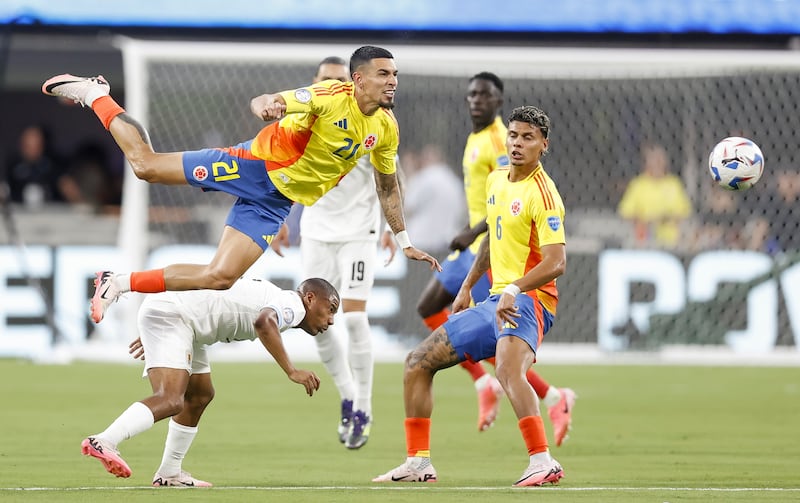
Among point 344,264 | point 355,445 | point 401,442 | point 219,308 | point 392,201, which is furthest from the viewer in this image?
point 344,264

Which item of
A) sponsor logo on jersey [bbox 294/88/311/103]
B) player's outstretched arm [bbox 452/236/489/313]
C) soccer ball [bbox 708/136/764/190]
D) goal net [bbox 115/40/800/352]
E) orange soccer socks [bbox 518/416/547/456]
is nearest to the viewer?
orange soccer socks [bbox 518/416/547/456]

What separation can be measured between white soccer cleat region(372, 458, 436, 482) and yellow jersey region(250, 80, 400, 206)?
181 cm

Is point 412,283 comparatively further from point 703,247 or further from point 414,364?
point 414,364

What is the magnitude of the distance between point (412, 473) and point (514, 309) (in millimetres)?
1174

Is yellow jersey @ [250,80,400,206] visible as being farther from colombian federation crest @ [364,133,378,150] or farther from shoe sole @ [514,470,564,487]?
shoe sole @ [514,470,564,487]

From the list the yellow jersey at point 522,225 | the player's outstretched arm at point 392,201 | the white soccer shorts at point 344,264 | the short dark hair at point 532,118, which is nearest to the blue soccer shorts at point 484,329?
the yellow jersey at point 522,225

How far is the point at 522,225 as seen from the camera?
8297 mm

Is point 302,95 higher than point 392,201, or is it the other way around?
point 302,95

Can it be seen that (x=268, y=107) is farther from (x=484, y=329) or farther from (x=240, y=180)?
(x=484, y=329)

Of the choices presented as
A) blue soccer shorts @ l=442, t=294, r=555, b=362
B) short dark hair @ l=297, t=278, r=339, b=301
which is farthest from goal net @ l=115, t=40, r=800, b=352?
short dark hair @ l=297, t=278, r=339, b=301

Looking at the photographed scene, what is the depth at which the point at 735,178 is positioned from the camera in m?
9.39

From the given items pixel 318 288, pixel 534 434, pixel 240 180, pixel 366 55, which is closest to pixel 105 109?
pixel 240 180

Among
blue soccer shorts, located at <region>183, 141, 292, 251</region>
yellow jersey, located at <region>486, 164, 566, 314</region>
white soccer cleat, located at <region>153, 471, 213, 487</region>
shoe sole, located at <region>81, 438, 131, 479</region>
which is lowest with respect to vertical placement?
white soccer cleat, located at <region>153, 471, 213, 487</region>

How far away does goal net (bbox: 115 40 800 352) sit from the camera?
17.6 m
